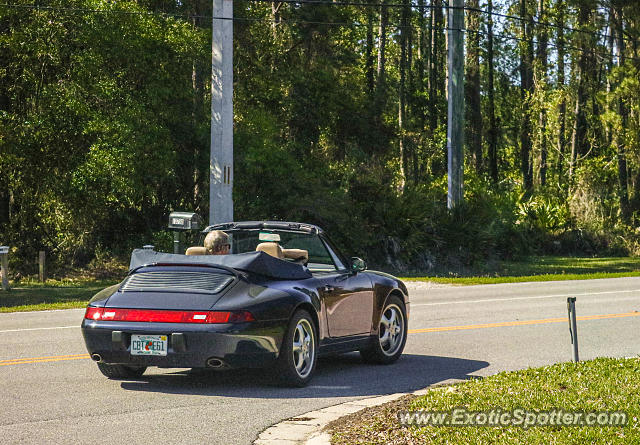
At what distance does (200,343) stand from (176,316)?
354 millimetres

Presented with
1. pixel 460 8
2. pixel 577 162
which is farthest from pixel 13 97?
pixel 577 162

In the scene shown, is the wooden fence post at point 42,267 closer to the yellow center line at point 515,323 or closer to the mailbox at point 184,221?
the mailbox at point 184,221

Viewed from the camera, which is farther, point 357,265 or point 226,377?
point 357,265

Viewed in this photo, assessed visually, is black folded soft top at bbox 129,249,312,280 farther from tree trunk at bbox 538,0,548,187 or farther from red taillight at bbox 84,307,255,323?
tree trunk at bbox 538,0,548,187

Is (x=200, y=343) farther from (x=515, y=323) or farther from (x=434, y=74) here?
(x=434, y=74)

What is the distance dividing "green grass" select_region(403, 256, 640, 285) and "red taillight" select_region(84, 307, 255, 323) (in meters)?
16.8

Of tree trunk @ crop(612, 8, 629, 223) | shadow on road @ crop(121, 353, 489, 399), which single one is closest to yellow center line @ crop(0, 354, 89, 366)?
shadow on road @ crop(121, 353, 489, 399)

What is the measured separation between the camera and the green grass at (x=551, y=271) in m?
26.0

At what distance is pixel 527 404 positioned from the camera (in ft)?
25.9

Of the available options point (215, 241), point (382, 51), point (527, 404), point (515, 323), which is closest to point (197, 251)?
point (215, 241)

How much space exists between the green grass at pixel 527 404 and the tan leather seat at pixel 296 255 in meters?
2.16

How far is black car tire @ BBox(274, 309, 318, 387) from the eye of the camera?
9148mm

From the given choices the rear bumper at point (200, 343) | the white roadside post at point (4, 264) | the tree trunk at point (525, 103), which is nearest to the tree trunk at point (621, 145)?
the tree trunk at point (525, 103)

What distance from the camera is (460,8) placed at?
3050 cm
